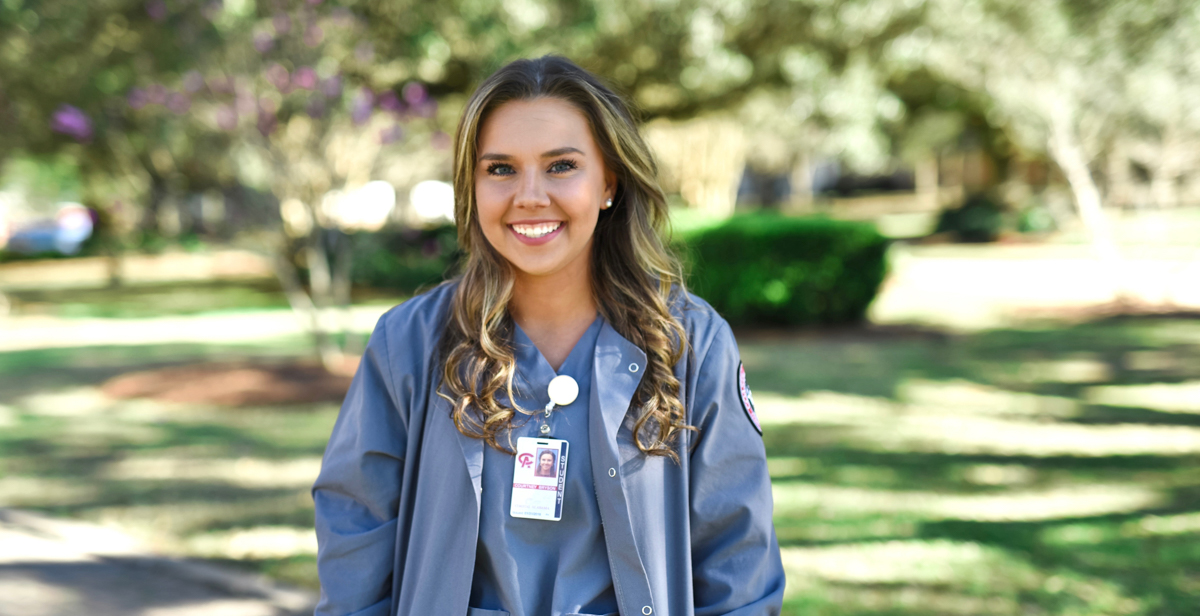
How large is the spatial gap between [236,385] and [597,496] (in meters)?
7.95

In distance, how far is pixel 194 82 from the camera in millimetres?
8781

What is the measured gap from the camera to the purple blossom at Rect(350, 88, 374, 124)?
8.48 metres

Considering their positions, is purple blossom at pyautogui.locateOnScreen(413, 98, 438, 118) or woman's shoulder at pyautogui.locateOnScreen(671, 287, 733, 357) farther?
purple blossom at pyautogui.locateOnScreen(413, 98, 438, 118)

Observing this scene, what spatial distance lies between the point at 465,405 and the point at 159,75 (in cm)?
986

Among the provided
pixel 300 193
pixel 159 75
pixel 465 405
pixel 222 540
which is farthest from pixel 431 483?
pixel 159 75

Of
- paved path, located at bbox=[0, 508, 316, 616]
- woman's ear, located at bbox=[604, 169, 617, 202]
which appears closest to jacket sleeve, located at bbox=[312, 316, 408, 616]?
woman's ear, located at bbox=[604, 169, 617, 202]

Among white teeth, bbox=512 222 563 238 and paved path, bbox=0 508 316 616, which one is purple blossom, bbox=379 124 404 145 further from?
white teeth, bbox=512 222 563 238

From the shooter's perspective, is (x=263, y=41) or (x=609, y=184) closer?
(x=609, y=184)

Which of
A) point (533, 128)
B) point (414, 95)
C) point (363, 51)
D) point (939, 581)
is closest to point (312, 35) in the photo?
point (363, 51)

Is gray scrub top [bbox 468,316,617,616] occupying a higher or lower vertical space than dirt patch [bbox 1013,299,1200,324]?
higher

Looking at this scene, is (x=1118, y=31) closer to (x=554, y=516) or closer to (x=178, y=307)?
(x=554, y=516)

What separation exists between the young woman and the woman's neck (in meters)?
0.01

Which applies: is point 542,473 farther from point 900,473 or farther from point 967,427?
point 967,427

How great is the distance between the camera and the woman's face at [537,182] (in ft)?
6.34
